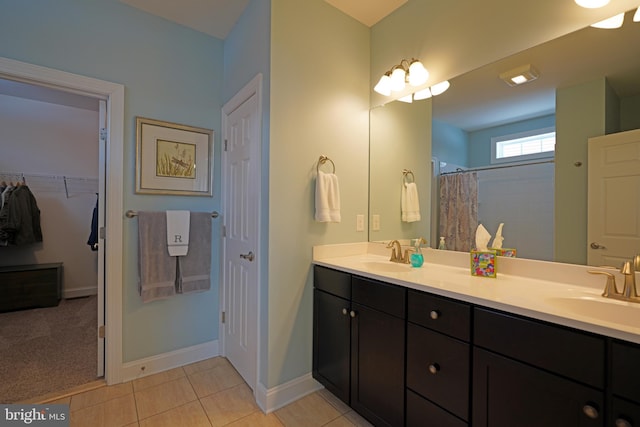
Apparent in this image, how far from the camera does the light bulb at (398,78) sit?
1868 mm

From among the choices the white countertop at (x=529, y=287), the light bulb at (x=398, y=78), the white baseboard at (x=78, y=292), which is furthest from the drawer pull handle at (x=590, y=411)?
the white baseboard at (x=78, y=292)

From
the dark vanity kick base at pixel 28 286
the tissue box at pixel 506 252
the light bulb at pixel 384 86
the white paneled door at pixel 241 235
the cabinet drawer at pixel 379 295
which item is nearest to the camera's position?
the cabinet drawer at pixel 379 295

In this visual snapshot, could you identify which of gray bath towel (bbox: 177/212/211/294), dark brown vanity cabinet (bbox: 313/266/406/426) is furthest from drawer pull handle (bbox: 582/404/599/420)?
gray bath towel (bbox: 177/212/211/294)

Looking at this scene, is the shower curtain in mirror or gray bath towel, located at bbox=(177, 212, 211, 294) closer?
the shower curtain in mirror

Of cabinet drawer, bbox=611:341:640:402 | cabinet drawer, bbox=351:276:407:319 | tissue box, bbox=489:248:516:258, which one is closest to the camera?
cabinet drawer, bbox=611:341:640:402

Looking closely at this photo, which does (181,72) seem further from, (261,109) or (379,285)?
(379,285)

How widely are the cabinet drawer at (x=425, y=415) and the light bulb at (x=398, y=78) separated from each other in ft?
5.87

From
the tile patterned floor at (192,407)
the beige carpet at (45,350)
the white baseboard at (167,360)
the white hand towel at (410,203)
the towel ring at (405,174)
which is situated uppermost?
the towel ring at (405,174)

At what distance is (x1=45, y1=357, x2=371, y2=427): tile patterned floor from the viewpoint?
63.0 inches

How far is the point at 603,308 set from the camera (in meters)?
1.04

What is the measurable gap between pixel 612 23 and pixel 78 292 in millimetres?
5567

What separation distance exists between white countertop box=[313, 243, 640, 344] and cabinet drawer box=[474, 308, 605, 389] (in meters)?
0.03

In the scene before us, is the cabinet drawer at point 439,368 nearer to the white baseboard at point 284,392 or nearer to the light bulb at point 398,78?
the white baseboard at point 284,392

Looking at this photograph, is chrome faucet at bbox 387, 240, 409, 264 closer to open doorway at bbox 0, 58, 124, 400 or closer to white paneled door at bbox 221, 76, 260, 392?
white paneled door at bbox 221, 76, 260, 392
